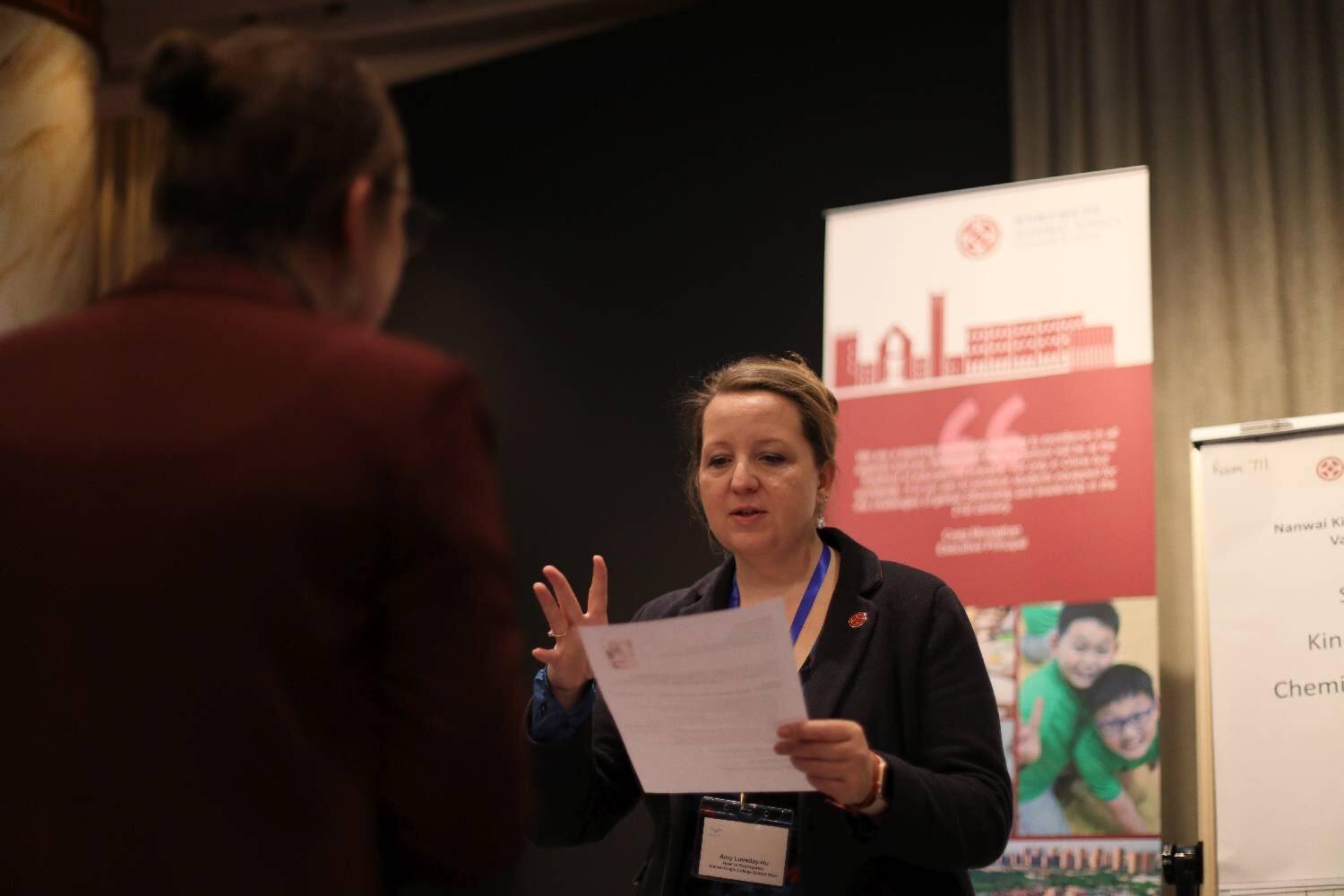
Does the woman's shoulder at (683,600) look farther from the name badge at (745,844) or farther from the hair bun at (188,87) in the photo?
the hair bun at (188,87)

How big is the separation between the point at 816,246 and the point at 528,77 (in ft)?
5.35

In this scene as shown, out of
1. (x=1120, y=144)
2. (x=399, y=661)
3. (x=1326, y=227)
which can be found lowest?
(x=399, y=661)

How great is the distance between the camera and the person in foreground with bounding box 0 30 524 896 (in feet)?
3.44

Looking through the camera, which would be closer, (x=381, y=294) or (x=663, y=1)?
(x=381, y=294)

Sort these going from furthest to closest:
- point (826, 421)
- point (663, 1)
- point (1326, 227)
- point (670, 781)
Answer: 1. point (663, 1)
2. point (1326, 227)
3. point (826, 421)
4. point (670, 781)

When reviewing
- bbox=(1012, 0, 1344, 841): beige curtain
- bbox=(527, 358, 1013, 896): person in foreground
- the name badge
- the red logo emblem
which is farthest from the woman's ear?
bbox=(1012, 0, 1344, 841): beige curtain

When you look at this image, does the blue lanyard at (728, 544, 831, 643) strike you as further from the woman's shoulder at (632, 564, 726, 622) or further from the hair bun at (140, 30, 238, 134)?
the hair bun at (140, 30, 238, 134)

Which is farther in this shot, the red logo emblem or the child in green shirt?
the red logo emblem

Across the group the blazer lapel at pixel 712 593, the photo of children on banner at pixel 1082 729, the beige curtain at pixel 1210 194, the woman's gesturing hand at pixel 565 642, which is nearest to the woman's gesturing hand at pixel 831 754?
the woman's gesturing hand at pixel 565 642

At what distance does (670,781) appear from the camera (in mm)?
2148

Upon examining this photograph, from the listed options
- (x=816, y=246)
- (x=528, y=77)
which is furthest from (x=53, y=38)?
(x=816, y=246)

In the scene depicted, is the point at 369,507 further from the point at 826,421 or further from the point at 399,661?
the point at 826,421

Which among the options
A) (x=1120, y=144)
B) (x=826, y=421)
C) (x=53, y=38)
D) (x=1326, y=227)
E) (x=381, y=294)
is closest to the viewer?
(x=381, y=294)

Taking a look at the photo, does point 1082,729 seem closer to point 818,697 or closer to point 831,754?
point 818,697
